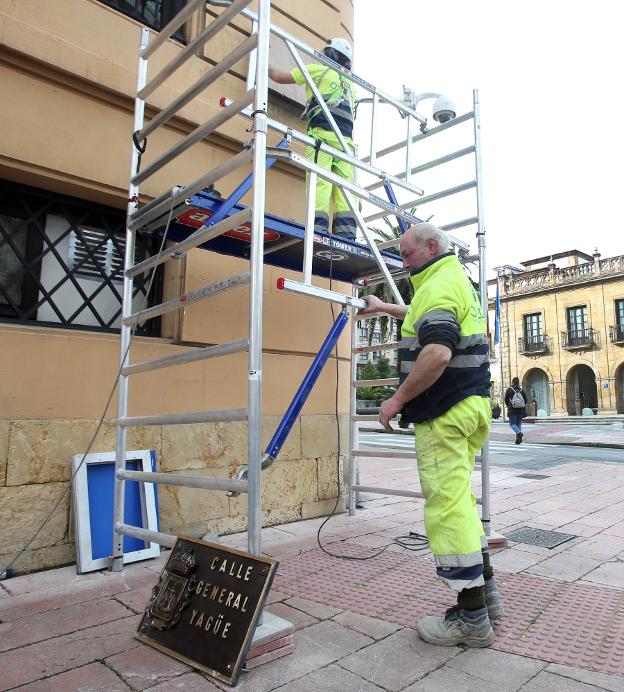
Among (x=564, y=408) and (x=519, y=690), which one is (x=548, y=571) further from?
(x=564, y=408)

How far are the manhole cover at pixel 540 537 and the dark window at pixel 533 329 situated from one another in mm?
37635

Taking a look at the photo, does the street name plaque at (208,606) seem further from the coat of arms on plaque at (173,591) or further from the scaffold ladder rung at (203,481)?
the scaffold ladder rung at (203,481)

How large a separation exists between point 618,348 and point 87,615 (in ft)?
129

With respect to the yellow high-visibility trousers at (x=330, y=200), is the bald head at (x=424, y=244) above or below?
below

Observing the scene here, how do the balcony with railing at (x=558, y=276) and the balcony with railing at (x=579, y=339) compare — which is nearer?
the balcony with railing at (x=558, y=276)

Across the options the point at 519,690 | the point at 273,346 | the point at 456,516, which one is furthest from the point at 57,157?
the point at 519,690

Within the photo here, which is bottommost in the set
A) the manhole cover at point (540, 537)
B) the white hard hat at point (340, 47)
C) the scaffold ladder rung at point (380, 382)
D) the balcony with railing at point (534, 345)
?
the manhole cover at point (540, 537)

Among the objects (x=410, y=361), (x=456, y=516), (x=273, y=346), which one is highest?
(x=273, y=346)

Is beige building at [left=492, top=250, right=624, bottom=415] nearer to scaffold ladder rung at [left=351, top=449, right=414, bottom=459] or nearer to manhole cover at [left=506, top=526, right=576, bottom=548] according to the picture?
manhole cover at [left=506, top=526, right=576, bottom=548]

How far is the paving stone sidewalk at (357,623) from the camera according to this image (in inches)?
86.7

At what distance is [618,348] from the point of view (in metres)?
35.7

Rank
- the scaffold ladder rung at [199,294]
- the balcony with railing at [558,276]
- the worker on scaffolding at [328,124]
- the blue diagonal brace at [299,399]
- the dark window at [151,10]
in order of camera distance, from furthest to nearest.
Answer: the balcony with railing at [558,276], the dark window at [151,10], the worker on scaffolding at [328,124], the blue diagonal brace at [299,399], the scaffold ladder rung at [199,294]

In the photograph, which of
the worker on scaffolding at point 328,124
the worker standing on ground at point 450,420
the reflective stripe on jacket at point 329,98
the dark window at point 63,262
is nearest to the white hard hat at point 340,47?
the worker on scaffolding at point 328,124

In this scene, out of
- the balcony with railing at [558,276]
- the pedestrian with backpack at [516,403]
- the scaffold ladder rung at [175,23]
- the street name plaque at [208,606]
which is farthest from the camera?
the balcony with railing at [558,276]
